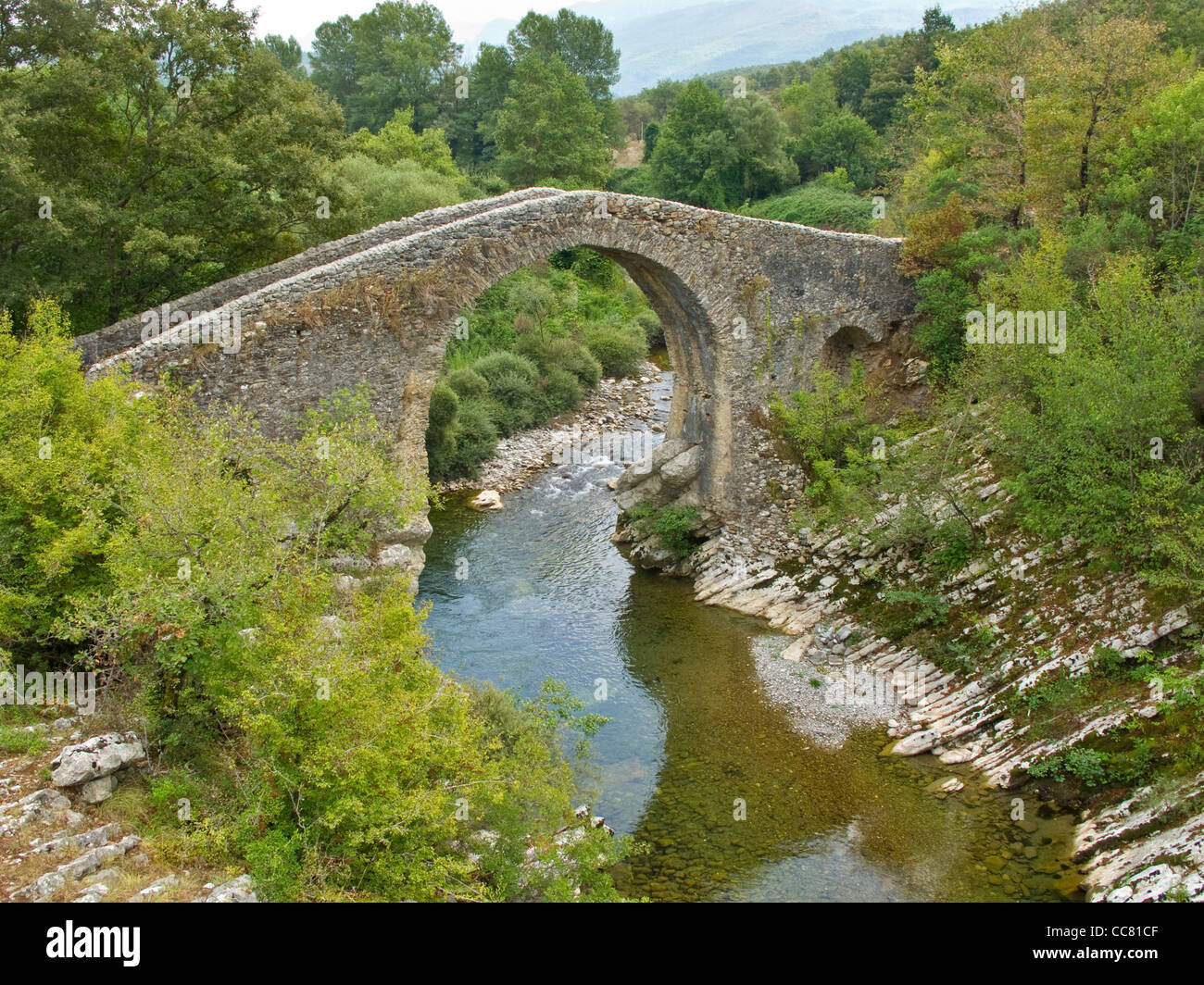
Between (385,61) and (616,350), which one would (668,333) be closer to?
(616,350)

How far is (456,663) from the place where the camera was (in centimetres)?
1549

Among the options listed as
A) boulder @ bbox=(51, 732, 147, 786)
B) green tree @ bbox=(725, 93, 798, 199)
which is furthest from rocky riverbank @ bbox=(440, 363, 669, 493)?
green tree @ bbox=(725, 93, 798, 199)

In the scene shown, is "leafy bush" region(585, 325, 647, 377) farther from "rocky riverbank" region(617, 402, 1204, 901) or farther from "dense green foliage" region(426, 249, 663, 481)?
"rocky riverbank" region(617, 402, 1204, 901)

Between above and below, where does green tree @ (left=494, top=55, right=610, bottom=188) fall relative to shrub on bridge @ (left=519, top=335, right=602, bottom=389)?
above

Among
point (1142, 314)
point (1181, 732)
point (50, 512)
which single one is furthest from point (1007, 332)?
point (50, 512)

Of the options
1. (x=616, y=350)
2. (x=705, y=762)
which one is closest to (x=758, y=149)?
(x=616, y=350)

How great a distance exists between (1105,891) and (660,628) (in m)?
8.60

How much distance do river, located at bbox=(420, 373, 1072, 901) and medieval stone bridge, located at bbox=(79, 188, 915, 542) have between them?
3353mm

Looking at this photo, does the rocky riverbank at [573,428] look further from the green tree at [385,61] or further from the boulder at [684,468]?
the green tree at [385,61]

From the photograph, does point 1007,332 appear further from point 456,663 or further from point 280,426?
point 280,426

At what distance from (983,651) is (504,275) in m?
9.54

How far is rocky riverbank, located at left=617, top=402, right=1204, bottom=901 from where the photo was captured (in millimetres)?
10195

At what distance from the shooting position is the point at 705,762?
13023mm

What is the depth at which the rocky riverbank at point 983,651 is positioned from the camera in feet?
33.4
